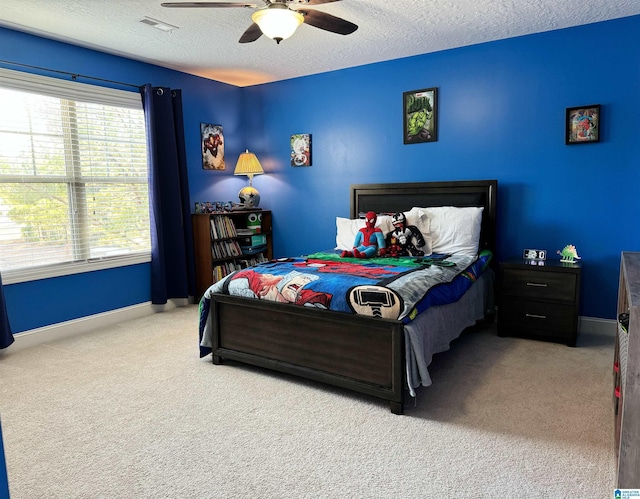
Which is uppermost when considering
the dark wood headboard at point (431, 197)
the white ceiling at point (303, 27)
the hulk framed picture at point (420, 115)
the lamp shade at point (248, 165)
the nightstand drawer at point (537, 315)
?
the white ceiling at point (303, 27)

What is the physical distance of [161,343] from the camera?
3.71 metres

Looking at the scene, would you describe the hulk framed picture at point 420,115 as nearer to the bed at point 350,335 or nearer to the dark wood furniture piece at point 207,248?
the bed at point 350,335

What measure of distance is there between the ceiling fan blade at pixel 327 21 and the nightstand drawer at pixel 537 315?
235 cm

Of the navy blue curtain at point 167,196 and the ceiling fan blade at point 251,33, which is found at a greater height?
the ceiling fan blade at point 251,33

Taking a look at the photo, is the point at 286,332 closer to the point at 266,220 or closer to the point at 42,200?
the point at 42,200

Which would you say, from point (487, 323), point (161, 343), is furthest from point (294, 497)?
point (487, 323)

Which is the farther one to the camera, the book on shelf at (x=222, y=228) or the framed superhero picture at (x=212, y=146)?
the framed superhero picture at (x=212, y=146)

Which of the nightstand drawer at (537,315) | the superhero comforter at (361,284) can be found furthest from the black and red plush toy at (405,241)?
the nightstand drawer at (537,315)

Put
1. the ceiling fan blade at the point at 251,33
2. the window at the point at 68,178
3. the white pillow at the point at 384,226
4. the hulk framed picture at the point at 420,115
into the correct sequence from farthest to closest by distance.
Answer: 1. the hulk framed picture at the point at 420,115
2. the white pillow at the point at 384,226
3. the window at the point at 68,178
4. the ceiling fan blade at the point at 251,33

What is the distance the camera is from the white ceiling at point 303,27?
321 cm

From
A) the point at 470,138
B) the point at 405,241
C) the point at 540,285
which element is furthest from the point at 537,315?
the point at 470,138

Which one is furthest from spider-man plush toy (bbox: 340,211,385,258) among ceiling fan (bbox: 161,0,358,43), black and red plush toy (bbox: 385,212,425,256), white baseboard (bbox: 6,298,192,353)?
white baseboard (bbox: 6,298,192,353)

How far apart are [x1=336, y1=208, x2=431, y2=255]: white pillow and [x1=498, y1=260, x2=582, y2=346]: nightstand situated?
692 millimetres

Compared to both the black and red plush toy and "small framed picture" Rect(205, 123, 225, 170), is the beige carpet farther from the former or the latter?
"small framed picture" Rect(205, 123, 225, 170)
